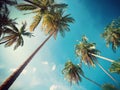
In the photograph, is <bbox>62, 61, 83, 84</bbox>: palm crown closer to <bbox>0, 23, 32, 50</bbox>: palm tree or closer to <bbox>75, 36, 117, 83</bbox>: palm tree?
<bbox>75, 36, 117, 83</bbox>: palm tree

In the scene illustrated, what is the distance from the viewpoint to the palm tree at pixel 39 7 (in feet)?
73.1

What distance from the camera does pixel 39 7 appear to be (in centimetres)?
2238

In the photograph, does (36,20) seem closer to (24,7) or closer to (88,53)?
(24,7)

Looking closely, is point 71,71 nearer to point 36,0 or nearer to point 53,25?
point 53,25

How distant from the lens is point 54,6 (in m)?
23.3

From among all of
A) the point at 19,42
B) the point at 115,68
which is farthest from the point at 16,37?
the point at 115,68

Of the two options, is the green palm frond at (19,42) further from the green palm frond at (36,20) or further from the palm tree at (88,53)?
the palm tree at (88,53)

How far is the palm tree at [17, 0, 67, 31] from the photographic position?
73.1ft

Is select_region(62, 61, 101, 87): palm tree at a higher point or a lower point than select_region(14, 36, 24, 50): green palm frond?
lower

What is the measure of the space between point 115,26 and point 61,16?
1283cm

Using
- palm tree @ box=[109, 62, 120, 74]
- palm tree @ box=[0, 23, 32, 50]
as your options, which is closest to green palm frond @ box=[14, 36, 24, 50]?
palm tree @ box=[0, 23, 32, 50]

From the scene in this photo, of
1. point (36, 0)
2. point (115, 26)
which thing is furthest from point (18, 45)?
point (115, 26)

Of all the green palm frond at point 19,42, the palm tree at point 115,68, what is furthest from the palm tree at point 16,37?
the palm tree at point 115,68

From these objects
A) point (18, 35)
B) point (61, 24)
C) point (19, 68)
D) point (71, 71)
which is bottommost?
point (71, 71)
